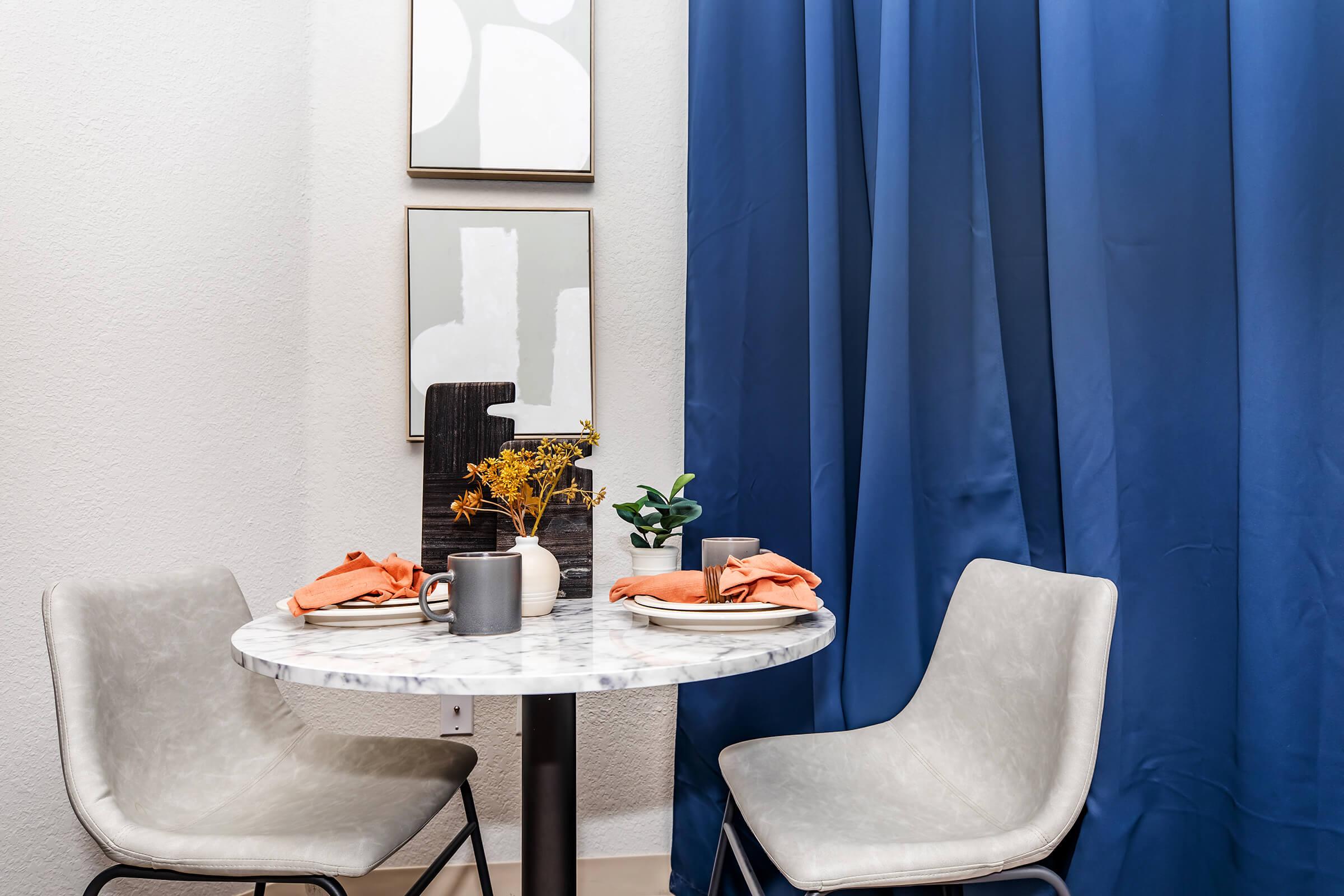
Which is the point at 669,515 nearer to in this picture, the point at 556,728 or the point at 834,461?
the point at 834,461

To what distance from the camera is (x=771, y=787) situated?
1.12 metres

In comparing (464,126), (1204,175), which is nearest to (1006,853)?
(1204,175)

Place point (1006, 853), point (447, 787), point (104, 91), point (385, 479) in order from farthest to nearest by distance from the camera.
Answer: point (385, 479)
point (104, 91)
point (447, 787)
point (1006, 853)

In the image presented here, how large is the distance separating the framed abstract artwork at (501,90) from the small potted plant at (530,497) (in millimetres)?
756

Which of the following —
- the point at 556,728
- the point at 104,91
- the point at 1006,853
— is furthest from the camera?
the point at 104,91

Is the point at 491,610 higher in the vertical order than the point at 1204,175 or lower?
lower

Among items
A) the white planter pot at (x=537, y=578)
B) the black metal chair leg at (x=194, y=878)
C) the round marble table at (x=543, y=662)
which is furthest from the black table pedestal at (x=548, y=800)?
the black metal chair leg at (x=194, y=878)

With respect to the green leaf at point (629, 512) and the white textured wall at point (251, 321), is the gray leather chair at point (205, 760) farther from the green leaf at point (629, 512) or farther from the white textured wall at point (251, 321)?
the green leaf at point (629, 512)

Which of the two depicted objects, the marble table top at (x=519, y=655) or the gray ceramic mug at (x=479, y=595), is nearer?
the marble table top at (x=519, y=655)

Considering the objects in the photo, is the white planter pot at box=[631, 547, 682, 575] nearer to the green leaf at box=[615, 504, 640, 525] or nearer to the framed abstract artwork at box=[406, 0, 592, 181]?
the green leaf at box=[615, 504, 640, 525]

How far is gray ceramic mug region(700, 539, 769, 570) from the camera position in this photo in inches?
46.9

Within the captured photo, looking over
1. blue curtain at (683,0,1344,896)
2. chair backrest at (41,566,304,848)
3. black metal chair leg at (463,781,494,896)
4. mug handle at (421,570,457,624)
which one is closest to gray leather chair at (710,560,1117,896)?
blue curtain at (683,0,1344,896)

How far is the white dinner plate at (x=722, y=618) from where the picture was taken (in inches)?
37.3

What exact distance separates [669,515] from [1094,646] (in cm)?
73
